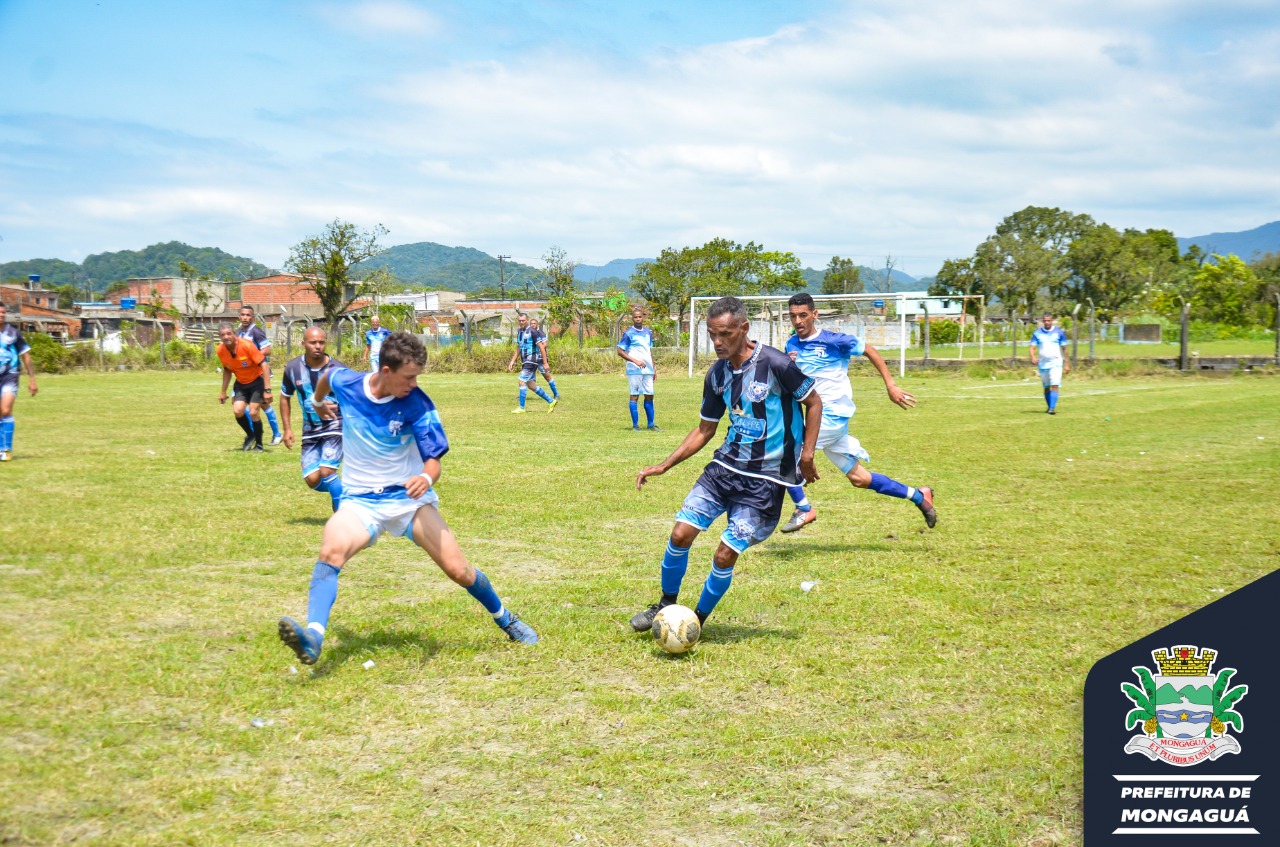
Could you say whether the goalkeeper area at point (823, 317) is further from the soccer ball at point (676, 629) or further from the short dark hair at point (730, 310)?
the soccer ball at point (676, 629)

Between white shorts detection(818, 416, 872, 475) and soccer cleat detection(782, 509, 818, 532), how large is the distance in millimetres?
519

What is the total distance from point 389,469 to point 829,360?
528cm

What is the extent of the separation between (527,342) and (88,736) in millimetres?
18704

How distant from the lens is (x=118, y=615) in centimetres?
691

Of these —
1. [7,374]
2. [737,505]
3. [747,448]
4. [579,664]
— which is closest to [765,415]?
[747,448]

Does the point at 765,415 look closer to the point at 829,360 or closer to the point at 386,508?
the point at 386,508

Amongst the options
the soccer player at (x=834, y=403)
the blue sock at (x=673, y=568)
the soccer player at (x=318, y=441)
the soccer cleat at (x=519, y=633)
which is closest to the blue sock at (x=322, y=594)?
the soccer cleat at (x=519, y=633)

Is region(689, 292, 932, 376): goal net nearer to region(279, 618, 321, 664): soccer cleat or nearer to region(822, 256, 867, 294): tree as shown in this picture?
region(279, 618, 321, 664): soccer cleat

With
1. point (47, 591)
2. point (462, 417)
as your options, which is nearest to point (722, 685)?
point (47, 591)

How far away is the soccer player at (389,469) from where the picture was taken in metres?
5.94

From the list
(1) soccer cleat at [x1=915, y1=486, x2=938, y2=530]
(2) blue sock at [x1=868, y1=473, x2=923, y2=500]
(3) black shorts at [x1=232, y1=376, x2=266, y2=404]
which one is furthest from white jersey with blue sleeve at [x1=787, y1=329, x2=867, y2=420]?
(3) black shorts at [x1=232, y1=376, x2=266, y2=404]

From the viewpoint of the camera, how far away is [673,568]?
661 centimetres

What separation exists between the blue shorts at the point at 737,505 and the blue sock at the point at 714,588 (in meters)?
0.20

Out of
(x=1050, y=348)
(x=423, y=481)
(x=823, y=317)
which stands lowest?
(x=423, y=481)
